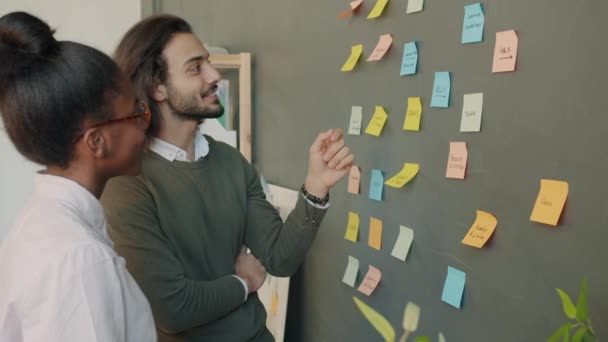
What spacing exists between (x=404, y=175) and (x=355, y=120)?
288 mm

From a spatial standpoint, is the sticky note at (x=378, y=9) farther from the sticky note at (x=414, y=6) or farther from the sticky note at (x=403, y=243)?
the sticky note at (x=403, y=243)

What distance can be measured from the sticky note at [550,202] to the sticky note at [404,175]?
403 millimetres

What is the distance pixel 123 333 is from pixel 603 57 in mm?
974

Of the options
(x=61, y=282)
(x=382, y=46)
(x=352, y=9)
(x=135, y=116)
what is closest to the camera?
(x=61, y=282)

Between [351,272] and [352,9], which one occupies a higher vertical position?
[352,9]

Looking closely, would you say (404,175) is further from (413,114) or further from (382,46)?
(382,46)

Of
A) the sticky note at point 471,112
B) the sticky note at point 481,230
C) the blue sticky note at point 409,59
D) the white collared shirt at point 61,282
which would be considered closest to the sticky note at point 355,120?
the blue sticky note at point 409,59

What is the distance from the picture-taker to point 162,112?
151 centimetres

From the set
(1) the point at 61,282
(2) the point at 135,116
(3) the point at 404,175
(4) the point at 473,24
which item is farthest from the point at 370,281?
(1) the point at 61,282

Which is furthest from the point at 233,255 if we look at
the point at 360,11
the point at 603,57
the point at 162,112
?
the point at 603,57

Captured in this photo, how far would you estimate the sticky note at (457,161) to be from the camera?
1.41 metres

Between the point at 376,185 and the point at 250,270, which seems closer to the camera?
the point at 250,270

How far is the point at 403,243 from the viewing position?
1651 mm

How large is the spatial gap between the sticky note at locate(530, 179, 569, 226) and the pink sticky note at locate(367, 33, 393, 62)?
0.63 meters
